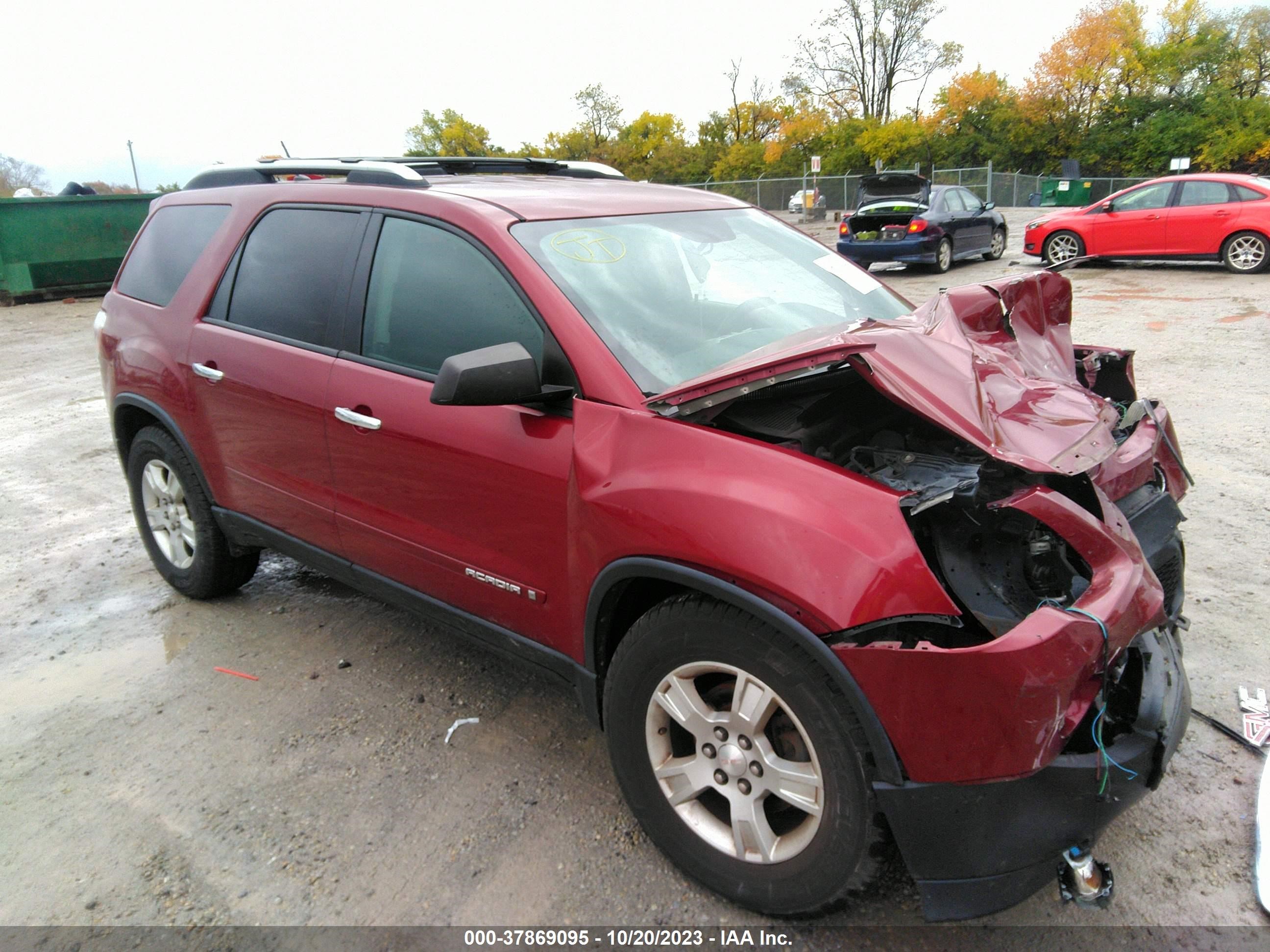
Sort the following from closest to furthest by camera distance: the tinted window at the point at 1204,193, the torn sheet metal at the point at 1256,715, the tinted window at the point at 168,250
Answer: the torn sheet metal at the point at 1256,715 < the tinted window at the point at 168,250 < the tinted window at the point at 1204,193

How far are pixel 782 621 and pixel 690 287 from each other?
134 cm

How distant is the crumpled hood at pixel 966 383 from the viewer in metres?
2.03

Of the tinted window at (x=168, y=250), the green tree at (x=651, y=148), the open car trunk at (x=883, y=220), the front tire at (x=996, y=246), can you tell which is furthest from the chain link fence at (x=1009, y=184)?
the tinted window at (x=168, y=250)

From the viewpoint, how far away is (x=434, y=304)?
290cm

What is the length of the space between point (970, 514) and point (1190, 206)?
14.4m

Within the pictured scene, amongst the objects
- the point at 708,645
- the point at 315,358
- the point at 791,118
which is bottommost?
→ the point at 708,645

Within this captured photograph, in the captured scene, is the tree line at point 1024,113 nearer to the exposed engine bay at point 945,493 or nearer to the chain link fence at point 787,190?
the chain link fence at point 787,190

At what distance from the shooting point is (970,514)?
83.2 inches

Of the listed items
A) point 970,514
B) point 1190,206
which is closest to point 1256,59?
point 1190,206

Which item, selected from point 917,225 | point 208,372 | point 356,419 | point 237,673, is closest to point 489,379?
point 356,419

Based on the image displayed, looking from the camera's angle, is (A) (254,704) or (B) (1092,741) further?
(A) (254,704)

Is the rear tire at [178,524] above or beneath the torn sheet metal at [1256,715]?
above

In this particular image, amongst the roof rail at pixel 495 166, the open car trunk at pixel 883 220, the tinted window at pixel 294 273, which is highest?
the roof rail at pixel 495 166

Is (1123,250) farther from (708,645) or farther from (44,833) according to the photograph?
(44,833)
